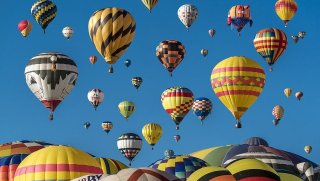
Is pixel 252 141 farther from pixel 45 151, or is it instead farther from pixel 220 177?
pixel 220 177

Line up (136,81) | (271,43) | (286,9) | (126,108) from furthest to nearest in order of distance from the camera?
(136,81) < (126,108) < (286,9) < (271,43)

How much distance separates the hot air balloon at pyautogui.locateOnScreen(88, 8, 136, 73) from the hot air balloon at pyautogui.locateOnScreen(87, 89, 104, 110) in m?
17.6

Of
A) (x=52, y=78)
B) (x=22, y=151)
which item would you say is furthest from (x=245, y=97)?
(x=22, y=151)

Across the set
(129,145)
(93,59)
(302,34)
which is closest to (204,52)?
(302,34)

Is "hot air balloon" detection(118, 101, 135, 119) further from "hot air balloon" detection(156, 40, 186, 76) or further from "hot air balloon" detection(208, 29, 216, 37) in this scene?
"hot air balloon" detection(156, 40, 186, 76)

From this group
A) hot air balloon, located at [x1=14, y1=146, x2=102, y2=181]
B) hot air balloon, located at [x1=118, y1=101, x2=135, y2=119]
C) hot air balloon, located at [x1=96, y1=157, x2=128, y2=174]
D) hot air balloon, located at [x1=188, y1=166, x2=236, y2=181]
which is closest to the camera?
hot air balloon, located at [x1=188, y1=166, x2=236, y2=181]

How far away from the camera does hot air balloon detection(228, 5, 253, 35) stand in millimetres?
50469

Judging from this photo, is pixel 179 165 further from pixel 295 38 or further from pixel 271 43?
pixel 295 38

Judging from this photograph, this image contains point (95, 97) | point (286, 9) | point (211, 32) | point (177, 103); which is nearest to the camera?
point (177, 103)

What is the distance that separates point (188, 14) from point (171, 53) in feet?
15.3

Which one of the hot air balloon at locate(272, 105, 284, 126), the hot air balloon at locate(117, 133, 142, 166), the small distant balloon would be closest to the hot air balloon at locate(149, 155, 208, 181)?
the hot air balloon at locate(117, 133, 142, 166)

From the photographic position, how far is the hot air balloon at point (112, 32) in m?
39.3

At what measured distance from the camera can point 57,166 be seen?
26469mm

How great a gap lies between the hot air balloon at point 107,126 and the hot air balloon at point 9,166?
28.0 metres
